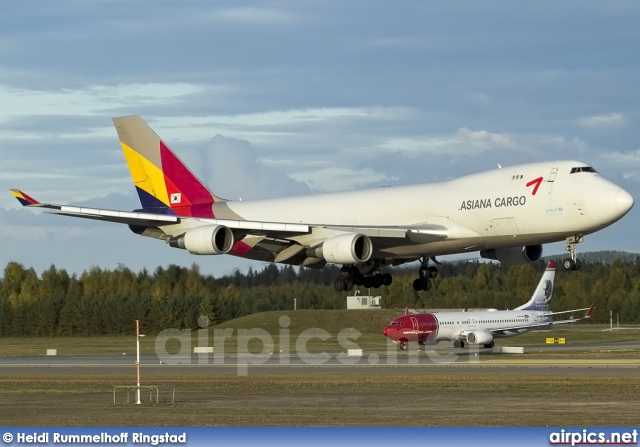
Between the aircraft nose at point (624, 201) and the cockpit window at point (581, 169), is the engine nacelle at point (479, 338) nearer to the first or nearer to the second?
the cockpit window at point (581, 169)

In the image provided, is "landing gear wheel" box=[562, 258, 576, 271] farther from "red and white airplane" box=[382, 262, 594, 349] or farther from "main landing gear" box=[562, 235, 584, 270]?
"red and white airplane" box=[382, 262, 594, 349]

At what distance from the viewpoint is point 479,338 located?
8850cm

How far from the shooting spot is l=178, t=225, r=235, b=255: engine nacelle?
5250 centimetres

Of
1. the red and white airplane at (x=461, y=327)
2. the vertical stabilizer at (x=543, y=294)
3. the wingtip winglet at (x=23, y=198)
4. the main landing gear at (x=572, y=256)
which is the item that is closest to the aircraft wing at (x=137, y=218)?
the wingtip winglet at (x=23, y=198)

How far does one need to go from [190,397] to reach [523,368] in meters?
22.6

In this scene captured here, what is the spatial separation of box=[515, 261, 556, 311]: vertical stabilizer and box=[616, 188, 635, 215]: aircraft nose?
55265mm

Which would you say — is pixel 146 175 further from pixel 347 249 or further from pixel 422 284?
pixel 422 284

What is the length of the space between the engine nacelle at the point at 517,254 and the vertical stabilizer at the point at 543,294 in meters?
48.9

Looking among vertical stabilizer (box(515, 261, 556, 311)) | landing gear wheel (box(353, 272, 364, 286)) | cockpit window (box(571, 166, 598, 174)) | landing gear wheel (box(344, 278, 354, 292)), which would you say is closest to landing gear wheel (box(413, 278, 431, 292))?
landing gear wheel (box(353, 272, 364, 286))

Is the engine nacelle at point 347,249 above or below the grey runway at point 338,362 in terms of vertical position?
above

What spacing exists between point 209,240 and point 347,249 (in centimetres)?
630

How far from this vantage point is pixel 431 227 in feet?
166

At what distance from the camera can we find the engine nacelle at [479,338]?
88.5m

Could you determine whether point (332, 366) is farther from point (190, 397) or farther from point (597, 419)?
point (597, 419)
